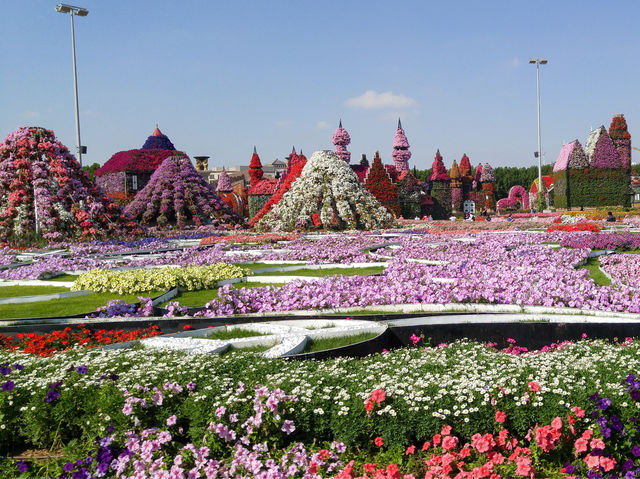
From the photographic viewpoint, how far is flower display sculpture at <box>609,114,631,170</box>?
4119 cm

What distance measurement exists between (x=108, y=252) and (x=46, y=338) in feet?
39.6

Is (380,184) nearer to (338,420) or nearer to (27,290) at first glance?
(27,290)

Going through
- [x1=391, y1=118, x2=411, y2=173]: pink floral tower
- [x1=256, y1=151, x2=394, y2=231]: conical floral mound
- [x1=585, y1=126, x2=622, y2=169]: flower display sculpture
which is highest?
[x1=391, y1=118, x2=411, y2=173]: pink floral tower

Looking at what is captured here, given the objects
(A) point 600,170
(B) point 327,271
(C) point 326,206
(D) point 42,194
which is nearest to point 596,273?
(B) point 327,271

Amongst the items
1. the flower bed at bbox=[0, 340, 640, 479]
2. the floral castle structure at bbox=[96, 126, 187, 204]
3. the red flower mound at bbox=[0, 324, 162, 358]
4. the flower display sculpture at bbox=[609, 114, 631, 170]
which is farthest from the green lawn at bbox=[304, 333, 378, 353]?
the flower display sculpture at bbox=[609, 114, 631, 170]

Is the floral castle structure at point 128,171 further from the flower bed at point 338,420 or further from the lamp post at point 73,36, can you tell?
the flower bed at point 338,420

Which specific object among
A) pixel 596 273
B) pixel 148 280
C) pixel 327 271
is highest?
pixel 148 280

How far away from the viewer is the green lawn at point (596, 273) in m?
10.8

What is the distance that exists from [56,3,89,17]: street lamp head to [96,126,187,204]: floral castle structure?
1418 cm

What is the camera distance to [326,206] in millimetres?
29828

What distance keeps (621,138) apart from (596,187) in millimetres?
4651

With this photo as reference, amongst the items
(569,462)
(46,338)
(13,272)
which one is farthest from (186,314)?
(13,272)

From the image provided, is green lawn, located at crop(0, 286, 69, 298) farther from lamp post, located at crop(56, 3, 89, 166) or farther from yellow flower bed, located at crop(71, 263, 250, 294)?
lamp post, located at crop(56, 3, 89, 166)

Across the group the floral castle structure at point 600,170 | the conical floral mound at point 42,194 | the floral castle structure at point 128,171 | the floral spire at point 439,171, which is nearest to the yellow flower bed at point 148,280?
the conical floral mound at point 42,194
